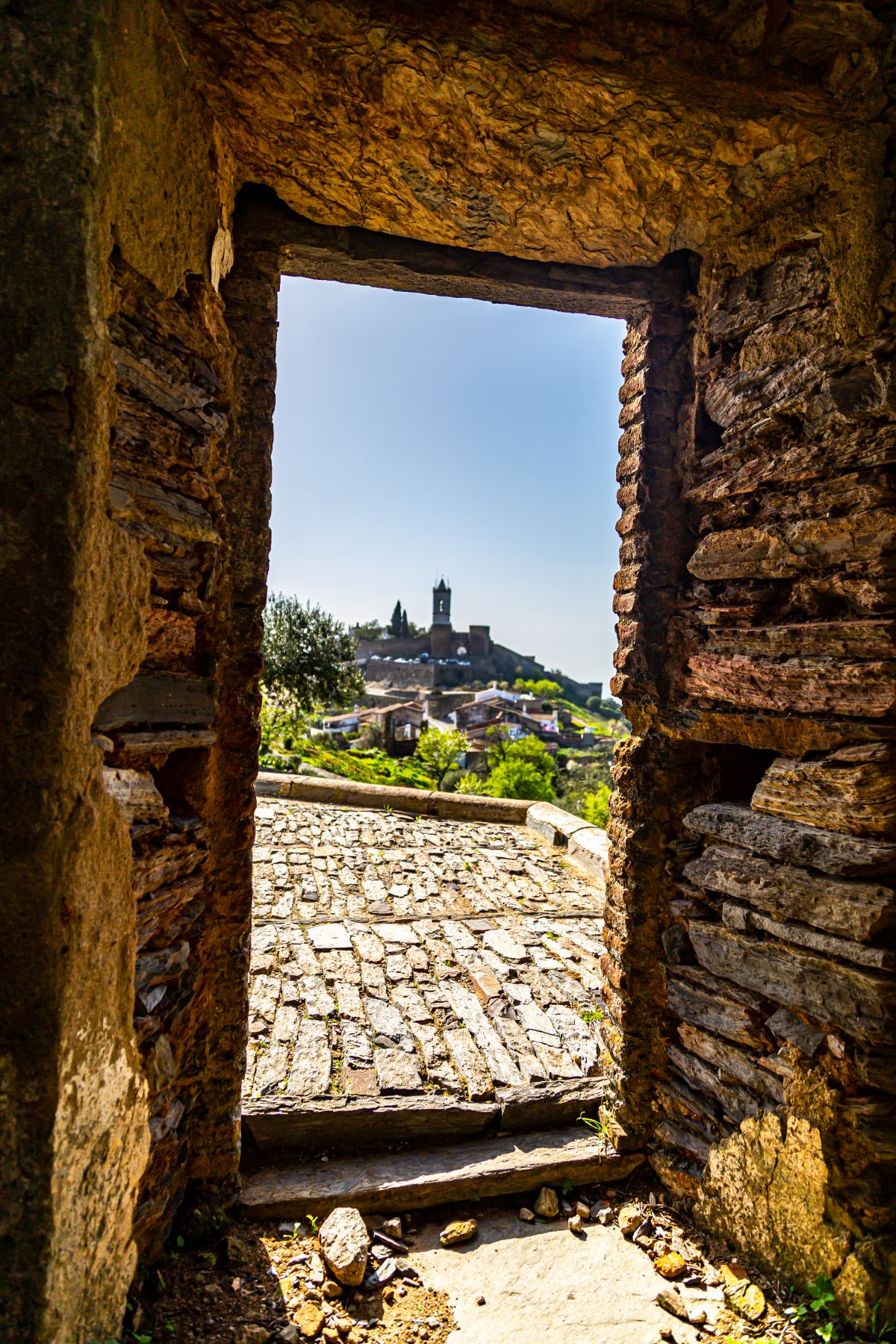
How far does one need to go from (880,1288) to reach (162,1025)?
220 cm

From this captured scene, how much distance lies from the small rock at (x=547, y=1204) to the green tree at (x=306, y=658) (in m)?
13.7

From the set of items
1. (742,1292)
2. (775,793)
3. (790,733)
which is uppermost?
(790,733)

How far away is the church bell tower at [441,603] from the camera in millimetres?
55094

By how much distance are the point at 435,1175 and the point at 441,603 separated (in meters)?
53.2

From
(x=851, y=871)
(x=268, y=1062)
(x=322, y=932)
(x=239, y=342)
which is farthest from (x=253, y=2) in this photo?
(x=322, y=932)

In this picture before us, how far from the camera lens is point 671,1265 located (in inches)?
93.0

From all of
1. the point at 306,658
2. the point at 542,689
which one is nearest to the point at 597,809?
the point at 306,658

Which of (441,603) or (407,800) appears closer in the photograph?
(407,800)

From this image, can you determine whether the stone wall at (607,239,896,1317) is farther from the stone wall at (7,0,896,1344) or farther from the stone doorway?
the stone doorway

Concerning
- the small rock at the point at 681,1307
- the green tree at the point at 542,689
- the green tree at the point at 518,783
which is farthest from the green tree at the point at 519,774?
the green tree at the point at 542,689

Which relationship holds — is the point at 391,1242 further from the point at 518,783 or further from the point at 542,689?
the point at 542,689

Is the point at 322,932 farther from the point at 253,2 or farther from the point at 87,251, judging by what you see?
the point at 253,2

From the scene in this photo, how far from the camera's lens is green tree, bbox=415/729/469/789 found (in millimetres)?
14359

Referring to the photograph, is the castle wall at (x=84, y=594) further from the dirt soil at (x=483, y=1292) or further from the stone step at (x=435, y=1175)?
the stone step at (x=435, y=1175)
